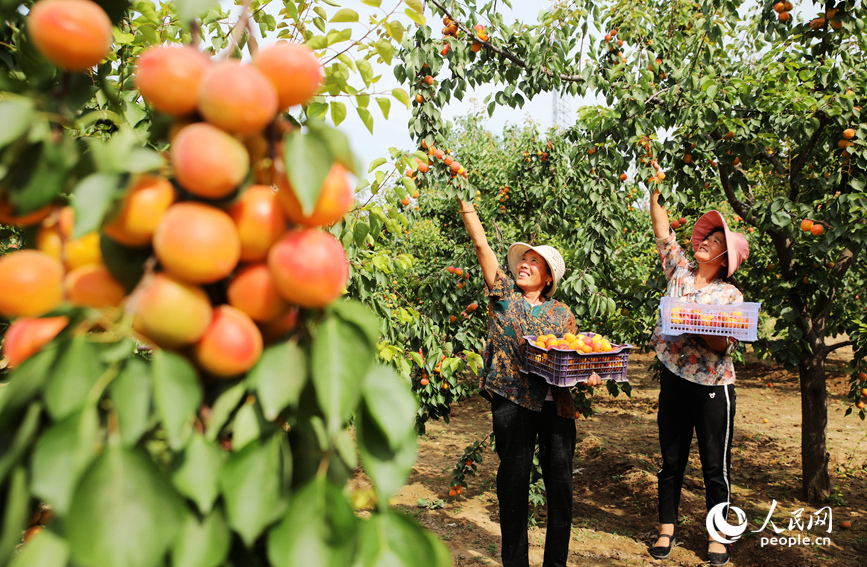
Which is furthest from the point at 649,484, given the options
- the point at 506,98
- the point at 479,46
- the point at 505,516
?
the point at 479,46

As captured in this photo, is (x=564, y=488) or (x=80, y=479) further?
(x=564, y=488)

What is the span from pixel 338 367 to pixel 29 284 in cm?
28

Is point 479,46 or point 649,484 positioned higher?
point 479,46

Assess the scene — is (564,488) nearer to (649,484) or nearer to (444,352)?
(444,352)

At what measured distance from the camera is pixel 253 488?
16.3 inches

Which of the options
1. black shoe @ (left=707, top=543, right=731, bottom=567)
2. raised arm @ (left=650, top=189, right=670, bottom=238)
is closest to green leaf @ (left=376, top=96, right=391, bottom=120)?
raised arm @ (left=650, top=189, right=670, bottom=238)

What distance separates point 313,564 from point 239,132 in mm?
364

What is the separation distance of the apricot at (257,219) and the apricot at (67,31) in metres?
0.18

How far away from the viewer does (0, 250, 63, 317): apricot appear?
1.45 feet

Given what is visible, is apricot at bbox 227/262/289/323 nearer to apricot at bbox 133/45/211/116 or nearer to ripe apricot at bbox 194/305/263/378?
ripe apricot at bbox 194/305/263/378

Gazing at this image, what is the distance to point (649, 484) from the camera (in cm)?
496

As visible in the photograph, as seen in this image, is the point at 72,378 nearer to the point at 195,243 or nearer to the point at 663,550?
the point at 195,243

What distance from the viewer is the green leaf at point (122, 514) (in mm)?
354

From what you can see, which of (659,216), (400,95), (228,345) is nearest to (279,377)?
(228,345)
